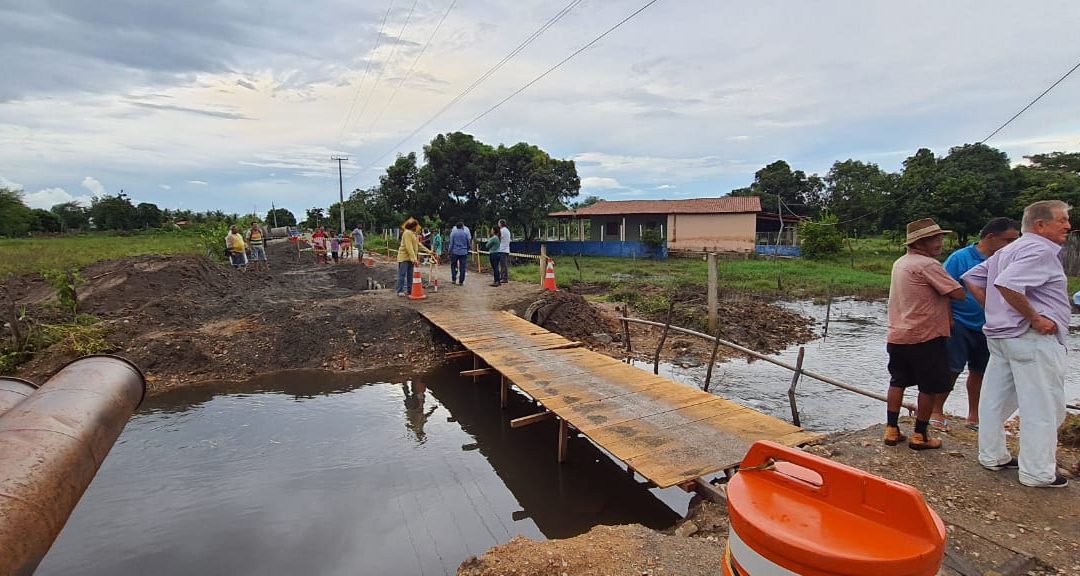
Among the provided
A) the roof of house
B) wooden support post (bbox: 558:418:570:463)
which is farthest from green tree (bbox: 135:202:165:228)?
wooden support post (bbox: 558:418:570:463)

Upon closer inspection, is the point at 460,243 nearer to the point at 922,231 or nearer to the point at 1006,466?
the point at 922,231

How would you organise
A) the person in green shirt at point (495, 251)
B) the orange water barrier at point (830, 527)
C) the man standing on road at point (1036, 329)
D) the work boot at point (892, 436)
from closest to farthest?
the orange water barrier at point (830, 527)
the man standing on road at point (1036, 329)
the work boot at point (892, 436)
the person in green shirt at point (495, 251)

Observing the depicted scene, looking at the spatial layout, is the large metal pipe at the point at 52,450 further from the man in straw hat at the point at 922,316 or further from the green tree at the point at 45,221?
the green tree at the point at 45,221

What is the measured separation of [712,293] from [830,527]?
981 cm

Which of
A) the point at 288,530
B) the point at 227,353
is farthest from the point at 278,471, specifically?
the point at 227,353

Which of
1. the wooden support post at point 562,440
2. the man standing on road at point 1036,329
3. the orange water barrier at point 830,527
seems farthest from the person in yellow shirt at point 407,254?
the orange water barrier at point 830,527

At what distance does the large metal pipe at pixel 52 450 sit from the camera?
2.51 meters

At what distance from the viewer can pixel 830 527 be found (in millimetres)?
1155

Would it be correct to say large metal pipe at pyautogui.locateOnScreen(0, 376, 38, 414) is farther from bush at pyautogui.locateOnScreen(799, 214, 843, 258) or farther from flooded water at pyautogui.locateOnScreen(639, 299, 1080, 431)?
bush at pyautogui.locateOnScreen(799, 214, 843, 258)

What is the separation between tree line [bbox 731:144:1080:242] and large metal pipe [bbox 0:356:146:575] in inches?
1252

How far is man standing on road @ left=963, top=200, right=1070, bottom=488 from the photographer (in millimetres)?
3355

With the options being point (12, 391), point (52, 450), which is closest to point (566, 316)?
point (12, 391)

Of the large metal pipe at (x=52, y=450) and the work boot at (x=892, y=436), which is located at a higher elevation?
the large metal pipe at (x=52, y=450)

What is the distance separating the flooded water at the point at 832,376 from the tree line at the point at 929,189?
762 inches
